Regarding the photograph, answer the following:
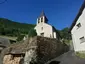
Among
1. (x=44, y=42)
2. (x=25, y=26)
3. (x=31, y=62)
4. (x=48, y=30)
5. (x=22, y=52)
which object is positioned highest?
(x=25, y=26)

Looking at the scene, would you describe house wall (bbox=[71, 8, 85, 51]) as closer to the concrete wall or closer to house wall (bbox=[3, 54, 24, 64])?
the concrete wall

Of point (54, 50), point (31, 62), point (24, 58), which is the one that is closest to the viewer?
point (31, 62)

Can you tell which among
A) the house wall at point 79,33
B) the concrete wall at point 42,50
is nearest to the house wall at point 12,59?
the concrete wall at point 42,50

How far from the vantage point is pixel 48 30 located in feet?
111

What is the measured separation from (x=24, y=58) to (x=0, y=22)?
46.3 meters

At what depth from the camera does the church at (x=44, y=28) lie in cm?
3319

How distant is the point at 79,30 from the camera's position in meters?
17.5

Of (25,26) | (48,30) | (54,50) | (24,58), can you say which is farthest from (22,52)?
(25,26)

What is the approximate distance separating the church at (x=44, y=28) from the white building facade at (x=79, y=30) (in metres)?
14.0

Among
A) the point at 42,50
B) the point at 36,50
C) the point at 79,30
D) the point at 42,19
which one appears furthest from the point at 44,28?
the point at 36,50

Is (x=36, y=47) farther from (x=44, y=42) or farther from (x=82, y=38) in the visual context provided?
(x=82, y=38)

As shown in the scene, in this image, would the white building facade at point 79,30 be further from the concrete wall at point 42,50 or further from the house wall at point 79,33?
the concrete wall at point 42,50

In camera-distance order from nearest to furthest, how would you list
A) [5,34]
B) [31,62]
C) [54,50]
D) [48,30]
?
1. [31,62]
2. [54,50]
3. [48,30]
4. [5,34]

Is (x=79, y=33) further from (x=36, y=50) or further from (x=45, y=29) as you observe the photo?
(x=45, y=29)
